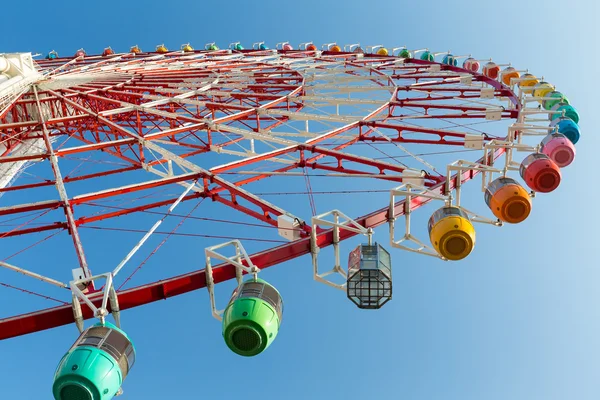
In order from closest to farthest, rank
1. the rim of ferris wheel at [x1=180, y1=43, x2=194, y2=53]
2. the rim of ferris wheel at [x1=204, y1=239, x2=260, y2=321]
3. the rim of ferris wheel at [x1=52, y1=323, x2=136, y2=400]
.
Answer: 1. the rim of ferris wheel at [x1=52, y1=323, x2=136, y2=400]
2. the rim of ferris wheel at [x1=204, y1=239, x2=260, y2=321]
3. the rim of ferris wheel at [x1=180, y1=43, x2=194, y2=53]

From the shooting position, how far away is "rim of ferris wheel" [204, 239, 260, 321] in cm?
1343

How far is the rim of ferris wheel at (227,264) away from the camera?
13427 mm

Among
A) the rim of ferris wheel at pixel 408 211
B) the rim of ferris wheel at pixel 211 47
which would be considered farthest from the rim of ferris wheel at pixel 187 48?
the rim of ferris wheel at pixel 408 211

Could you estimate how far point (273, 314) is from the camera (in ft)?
41.0

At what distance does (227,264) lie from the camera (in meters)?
13.7

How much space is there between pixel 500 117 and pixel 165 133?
1573 cm

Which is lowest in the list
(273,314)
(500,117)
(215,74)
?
(273,314)

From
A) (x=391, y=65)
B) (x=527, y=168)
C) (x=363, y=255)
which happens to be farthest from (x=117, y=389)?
(x=391, y=65)

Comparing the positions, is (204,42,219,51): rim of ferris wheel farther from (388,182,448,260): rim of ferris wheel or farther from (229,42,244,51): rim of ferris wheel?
(388,182,448,260): rim of ferris wheel

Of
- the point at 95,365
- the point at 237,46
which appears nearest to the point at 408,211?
the point at 95,365

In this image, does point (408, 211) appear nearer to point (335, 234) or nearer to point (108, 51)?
point (335, 234)

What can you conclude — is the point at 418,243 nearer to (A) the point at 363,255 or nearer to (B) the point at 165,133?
(A) the point at 363,255

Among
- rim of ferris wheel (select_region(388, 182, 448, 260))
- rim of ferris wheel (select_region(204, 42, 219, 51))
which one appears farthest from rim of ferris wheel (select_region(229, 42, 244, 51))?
rim of ferris wheel (select_region(388, 182, 448, 260))

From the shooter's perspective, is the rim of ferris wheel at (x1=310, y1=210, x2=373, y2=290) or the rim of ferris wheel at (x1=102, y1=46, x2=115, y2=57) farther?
the rim of ferris wheel at (x1=102, y1=46, x2=115, y2=57)
